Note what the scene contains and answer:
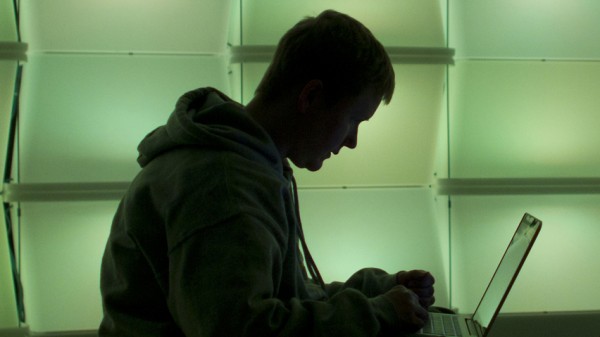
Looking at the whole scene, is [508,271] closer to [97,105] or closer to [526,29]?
[526,29]

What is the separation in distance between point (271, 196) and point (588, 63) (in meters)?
1.06

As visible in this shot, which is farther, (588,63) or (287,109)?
(588,63)

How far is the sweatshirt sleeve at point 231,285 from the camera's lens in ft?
2.17

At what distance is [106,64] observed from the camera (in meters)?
1.44

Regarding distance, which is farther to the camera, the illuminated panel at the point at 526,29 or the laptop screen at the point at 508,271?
the illuminated panel at the point at 526,29

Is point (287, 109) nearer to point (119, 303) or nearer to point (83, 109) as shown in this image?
point (119, 303)

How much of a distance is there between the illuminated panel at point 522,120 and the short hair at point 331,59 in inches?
27.5

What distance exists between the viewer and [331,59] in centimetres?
83

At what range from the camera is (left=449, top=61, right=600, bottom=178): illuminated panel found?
1.52 meters

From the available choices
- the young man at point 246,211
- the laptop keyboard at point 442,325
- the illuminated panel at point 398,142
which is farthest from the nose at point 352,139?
the illuminated panel at point 398,142

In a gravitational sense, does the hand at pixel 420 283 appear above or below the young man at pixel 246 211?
below

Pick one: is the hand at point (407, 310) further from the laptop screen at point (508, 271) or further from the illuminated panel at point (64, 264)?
the illuminated panel at point (64, 264)

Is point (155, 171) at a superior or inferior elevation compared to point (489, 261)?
superior

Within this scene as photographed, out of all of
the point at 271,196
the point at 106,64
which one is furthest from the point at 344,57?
the point at 106,64
